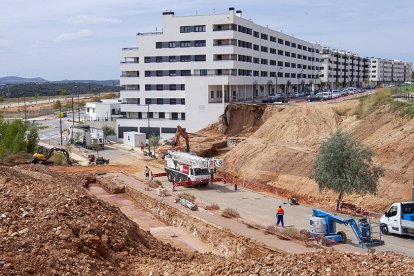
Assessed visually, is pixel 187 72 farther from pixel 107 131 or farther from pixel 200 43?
pixel 107 131

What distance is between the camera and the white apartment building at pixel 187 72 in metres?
70.3

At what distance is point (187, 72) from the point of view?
73.1m

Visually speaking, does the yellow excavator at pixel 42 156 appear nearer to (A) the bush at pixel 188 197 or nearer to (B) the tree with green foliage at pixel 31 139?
(B) the tree with green foliage at pixel 31 139

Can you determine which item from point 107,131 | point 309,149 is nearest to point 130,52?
point 107,131

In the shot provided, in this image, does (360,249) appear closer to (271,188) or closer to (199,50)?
(271,188)

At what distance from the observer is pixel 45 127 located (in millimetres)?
107375

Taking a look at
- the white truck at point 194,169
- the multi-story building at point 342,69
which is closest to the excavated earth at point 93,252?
the white truck at point 194,169

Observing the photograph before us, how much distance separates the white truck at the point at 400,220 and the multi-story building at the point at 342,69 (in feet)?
359

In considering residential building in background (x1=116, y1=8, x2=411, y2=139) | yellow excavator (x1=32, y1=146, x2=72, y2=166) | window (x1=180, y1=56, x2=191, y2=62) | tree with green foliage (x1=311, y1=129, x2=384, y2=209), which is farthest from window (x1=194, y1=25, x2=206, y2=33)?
tree with green foliage (x1=311, y1=129, x2=384, y2=209)

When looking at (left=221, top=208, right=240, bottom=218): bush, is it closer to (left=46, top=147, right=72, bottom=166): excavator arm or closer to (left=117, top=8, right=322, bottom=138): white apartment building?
(left=46, top=147, right=72, bottom=166): excavator arm

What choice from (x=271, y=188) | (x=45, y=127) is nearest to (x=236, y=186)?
(x=271, y=188)

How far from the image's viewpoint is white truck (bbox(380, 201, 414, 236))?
86.7 feet

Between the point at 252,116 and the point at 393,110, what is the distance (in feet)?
73.0

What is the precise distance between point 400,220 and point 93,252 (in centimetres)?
1706
